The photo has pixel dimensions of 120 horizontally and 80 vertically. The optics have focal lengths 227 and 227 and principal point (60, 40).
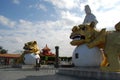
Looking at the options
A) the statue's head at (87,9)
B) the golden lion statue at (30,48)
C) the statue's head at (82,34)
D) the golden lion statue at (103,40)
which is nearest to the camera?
the golden lion statue at (103,40)

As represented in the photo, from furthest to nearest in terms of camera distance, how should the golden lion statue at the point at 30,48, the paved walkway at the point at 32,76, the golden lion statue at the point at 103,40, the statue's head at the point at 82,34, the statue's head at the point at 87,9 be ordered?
the golden lion statue at the point at 30,48 < the statue's head at the point at 87,9 < the statue's head at the point at 82,34 < the paved walkway at the point at 32,76 < the golden lion statue at the point at 103,40

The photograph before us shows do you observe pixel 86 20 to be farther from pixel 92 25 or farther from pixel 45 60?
pixel 45 60

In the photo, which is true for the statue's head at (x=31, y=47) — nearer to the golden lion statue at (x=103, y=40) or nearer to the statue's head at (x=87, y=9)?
the statue's head at (x=87, y=9)

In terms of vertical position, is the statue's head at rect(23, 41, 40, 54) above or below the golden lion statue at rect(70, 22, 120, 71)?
above

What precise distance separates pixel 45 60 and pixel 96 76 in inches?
1065

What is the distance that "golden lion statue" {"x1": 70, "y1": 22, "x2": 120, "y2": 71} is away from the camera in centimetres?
1395

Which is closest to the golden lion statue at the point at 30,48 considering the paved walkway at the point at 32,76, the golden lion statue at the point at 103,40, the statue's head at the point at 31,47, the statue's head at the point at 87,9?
the statue's head at the point at 31,47

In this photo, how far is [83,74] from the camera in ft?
49.0

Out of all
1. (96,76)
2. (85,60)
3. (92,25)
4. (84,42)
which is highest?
(92,25)

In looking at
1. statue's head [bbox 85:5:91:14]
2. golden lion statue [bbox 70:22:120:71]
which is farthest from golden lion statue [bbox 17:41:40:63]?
golden lion statue [bbox 70:22:120:71]

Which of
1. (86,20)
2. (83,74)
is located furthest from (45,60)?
(83,74)

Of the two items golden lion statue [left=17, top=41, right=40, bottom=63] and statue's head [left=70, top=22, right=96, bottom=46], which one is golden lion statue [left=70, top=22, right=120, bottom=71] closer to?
statue's head [left=70, top=22, right=96, bottom=46]

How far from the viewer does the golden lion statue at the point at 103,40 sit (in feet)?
45.8

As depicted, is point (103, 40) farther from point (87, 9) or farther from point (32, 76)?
point (32, 76)
